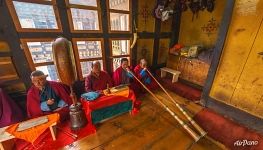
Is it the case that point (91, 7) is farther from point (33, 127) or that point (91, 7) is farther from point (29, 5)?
point (33, 127)

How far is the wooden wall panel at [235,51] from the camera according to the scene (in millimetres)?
2105

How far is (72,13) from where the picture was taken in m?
2.67

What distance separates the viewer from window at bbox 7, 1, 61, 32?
2.14 meters

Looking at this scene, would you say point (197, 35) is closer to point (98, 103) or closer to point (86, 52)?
point (86, 52)

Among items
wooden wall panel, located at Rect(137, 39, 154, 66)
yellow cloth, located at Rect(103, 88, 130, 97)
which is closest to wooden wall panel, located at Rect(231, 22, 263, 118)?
yellow cloth, located at Rect(103, 88, 130, 97)

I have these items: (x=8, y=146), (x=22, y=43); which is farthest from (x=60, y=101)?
(x=22, y=43)

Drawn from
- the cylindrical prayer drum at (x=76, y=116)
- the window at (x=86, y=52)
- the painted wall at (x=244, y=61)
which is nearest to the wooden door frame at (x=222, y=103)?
the painted wall at (x=244, y=61)

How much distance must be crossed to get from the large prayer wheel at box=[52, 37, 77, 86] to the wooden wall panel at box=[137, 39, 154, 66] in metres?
2.51

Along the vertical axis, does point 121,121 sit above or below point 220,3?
below

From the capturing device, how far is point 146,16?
3.74 metres

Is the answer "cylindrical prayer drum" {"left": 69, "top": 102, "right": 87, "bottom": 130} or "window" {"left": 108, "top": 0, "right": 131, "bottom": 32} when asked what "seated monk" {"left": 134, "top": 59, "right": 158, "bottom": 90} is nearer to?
"window" {"left": 108, "top": 0, "right": 131, "bottom": 32}

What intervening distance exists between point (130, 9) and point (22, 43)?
2.63 metres

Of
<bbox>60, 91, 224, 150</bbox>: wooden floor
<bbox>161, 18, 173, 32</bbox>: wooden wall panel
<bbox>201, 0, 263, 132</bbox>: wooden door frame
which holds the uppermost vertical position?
<bbox>161, 18, 173, 32</bbox>: wooden wall panel

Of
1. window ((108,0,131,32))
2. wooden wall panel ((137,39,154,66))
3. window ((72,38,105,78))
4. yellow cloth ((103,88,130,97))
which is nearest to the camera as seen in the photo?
yellow cloth ((103,88,130,97))
